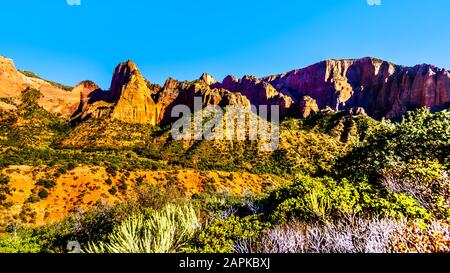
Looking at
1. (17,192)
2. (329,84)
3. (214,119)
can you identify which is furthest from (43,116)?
(329,84)

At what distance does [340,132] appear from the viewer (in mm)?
82875

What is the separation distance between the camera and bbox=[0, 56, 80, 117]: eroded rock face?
4112 inches

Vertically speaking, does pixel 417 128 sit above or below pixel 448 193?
above

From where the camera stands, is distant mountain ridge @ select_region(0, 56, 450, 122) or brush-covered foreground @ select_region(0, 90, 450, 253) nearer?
brush-covered foreground @ select_region(0, 90, 450, 253)

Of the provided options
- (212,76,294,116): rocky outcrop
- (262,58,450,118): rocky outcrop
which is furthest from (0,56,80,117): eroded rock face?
(262,58,450,118): rocky outcrop

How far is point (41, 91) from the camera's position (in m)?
111

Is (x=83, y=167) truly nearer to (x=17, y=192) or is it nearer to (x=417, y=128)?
(x=17, y=192)

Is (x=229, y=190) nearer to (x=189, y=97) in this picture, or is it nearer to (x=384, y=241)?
(x=384, y=241)

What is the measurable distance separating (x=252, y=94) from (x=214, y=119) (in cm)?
8168

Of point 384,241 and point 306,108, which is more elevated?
point 306,108

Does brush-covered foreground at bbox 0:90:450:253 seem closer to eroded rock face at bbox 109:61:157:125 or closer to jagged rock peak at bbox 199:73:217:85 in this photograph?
eroded rock face at bbox 109:61:157:125

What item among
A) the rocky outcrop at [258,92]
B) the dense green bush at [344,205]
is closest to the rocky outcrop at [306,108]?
the rocky outcrop at [258,92]

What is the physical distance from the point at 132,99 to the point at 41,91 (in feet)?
128

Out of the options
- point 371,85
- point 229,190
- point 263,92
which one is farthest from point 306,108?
point 229,190
